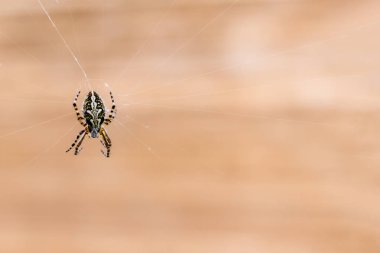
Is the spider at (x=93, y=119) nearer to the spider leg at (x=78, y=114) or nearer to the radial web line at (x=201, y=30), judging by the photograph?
the spider leg at (x=78, y=114)

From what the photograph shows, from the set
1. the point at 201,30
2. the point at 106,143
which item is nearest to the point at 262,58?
the point at 201,30

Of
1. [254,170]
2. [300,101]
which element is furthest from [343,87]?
[254,170]

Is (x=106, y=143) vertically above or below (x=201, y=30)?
below

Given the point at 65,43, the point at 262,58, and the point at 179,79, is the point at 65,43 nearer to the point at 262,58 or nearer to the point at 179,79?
the point at 179,79

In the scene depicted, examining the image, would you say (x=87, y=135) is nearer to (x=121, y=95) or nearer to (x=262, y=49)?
(x=121, y=95)

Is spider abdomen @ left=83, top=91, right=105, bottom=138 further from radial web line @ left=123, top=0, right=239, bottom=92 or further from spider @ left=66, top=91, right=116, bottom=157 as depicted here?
radial web line @ left=123, top=0, right=239, bottom=92

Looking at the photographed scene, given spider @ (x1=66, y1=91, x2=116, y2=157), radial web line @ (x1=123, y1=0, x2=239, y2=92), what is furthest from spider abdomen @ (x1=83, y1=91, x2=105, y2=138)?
radial web line @ (x1=123, y1=0, x2=239, y2=92)

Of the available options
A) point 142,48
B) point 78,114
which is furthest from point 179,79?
point 78,114

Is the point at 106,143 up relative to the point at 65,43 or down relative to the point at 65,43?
down

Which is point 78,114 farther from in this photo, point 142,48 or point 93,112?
point 142,48
